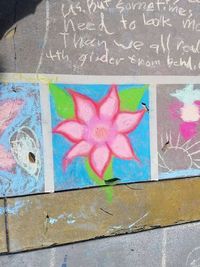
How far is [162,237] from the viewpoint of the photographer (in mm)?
4215

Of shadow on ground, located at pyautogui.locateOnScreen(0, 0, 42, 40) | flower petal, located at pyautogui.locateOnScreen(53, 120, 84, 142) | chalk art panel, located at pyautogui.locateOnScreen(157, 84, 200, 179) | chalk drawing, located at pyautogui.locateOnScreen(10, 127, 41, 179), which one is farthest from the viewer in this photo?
chalk art panel, located at pyautogui.locateOnScreen(157, 84, 200, 179)

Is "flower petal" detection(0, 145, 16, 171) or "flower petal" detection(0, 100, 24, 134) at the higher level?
"flower petal" detection(0, 100, 24, 134)

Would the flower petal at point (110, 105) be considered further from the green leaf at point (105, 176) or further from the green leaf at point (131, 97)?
the green leaf at point (105, 176)

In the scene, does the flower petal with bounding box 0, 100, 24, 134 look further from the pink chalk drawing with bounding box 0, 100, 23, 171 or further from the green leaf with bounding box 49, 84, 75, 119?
the green leaf with bounding box 49, 84, 75, 119

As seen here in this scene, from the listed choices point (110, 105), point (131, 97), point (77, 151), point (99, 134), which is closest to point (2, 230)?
point (77, 151)

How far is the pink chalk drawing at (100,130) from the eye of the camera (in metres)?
3.88

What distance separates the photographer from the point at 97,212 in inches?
157

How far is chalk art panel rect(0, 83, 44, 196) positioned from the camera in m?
3.65

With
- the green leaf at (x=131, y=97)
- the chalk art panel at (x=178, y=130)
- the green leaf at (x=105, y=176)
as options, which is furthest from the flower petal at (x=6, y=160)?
the chalk art panel at (x=178, y=130)

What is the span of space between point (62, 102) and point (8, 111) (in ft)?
1.36

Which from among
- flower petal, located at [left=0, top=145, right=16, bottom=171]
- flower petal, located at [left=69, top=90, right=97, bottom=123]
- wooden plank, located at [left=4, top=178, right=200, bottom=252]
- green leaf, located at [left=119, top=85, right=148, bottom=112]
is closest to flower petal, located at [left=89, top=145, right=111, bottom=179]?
wooden plank, located at [left=4, top=178, right=200, bottom=252]

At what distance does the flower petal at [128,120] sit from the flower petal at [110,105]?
60 mm

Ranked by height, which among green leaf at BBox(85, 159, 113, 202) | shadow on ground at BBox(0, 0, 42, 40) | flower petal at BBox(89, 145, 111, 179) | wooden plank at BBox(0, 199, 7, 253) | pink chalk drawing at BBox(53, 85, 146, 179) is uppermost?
shadow on ground at BBox(0, 0, 42, 40)

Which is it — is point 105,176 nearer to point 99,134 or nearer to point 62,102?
point 99,134
